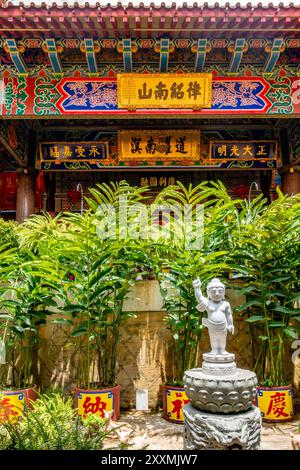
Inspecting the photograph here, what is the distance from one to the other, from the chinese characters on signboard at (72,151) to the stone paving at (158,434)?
5.80 meters

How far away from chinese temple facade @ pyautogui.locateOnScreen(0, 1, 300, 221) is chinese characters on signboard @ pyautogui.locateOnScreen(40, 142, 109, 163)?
21mm

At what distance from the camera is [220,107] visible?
6457mm

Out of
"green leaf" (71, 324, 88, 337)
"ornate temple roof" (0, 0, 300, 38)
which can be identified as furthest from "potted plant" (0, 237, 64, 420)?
"ornate temple roof" (0, 0, 300, 38)

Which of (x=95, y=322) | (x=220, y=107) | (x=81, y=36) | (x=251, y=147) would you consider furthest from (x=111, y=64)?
(x=95, y=322)

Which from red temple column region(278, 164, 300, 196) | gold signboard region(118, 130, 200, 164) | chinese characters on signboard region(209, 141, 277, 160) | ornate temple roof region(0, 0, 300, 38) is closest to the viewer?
ornate temple roof region(0, 0, 300, 38)

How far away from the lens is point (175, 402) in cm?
355

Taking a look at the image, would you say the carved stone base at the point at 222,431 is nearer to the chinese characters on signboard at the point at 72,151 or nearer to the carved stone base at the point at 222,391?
the carved stone base at the point at 222,391

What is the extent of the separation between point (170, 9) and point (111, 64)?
1525 millimetres

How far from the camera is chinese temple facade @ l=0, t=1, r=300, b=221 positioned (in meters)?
5.34

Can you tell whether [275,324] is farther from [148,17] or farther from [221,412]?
[148,17]

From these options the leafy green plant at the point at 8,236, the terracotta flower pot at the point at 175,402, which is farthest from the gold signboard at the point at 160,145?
the terracotta flower pot at the point at 175,402

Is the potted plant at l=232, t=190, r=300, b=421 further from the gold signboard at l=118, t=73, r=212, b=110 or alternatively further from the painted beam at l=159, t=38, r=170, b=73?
the painted beam at l=159, t=38, r=170, b=73

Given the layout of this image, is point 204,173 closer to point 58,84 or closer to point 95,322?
point 58,84

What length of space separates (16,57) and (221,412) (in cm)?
579
